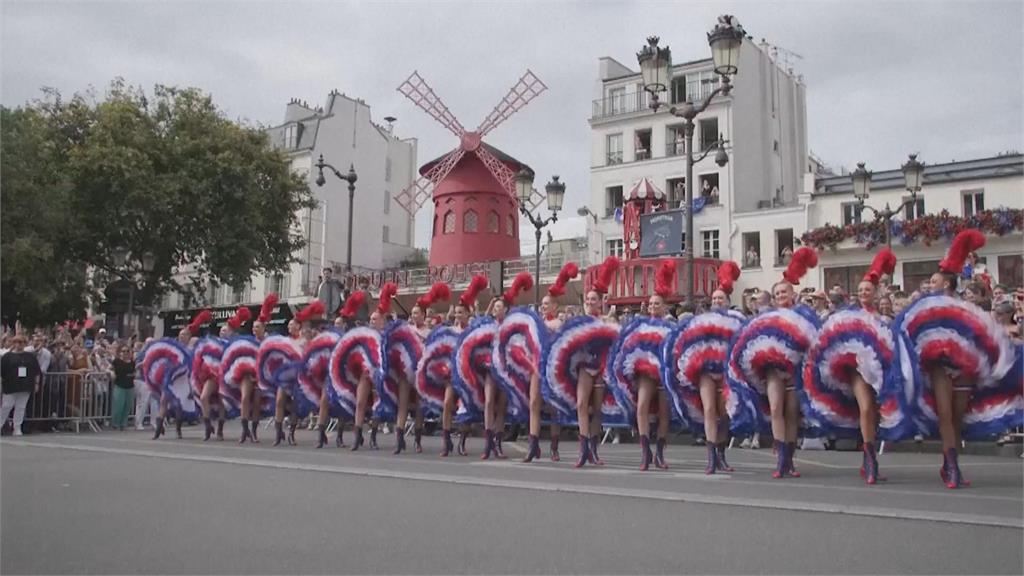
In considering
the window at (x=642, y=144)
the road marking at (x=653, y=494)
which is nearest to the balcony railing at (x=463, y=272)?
the window at (x=642, y=144)

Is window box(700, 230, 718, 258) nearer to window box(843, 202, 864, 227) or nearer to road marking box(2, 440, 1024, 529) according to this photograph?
window box(843, 202, 864, 227)

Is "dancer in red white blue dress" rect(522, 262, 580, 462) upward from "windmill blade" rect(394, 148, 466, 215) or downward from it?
Answer: downward

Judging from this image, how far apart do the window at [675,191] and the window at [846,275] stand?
335 inches

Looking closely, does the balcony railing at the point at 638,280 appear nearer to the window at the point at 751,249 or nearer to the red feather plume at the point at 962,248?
the window at the point at 751,249

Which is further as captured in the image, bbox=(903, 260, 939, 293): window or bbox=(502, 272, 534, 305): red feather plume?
bbox=(903, 260, 939, 293): window

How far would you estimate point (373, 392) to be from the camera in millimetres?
13617

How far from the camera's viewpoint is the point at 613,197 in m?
47.2

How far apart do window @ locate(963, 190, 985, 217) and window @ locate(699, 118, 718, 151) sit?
12213mm

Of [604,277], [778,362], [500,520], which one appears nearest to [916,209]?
[604,277]

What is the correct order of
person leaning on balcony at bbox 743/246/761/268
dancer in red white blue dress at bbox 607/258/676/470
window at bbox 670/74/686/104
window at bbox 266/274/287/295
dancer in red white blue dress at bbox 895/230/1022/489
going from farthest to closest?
1. window at bbox 266/274/287/295
2. window at bbox 670/74/686/104
3. person leaning on balcony at bbox 743/246/761/268
4. dancer in red white blue dress at bbox 607/258/676/470
5. dancer in red white blue dress at bbox 895/230/1022/489

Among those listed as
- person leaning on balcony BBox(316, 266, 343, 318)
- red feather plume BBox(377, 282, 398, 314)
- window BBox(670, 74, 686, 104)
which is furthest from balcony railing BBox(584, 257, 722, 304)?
red feather plume BBox(377, 282, 398, 314)

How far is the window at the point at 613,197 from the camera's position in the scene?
4689cm

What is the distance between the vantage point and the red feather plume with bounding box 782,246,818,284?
9945 millimetres

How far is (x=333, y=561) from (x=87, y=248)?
3291 centimetres
